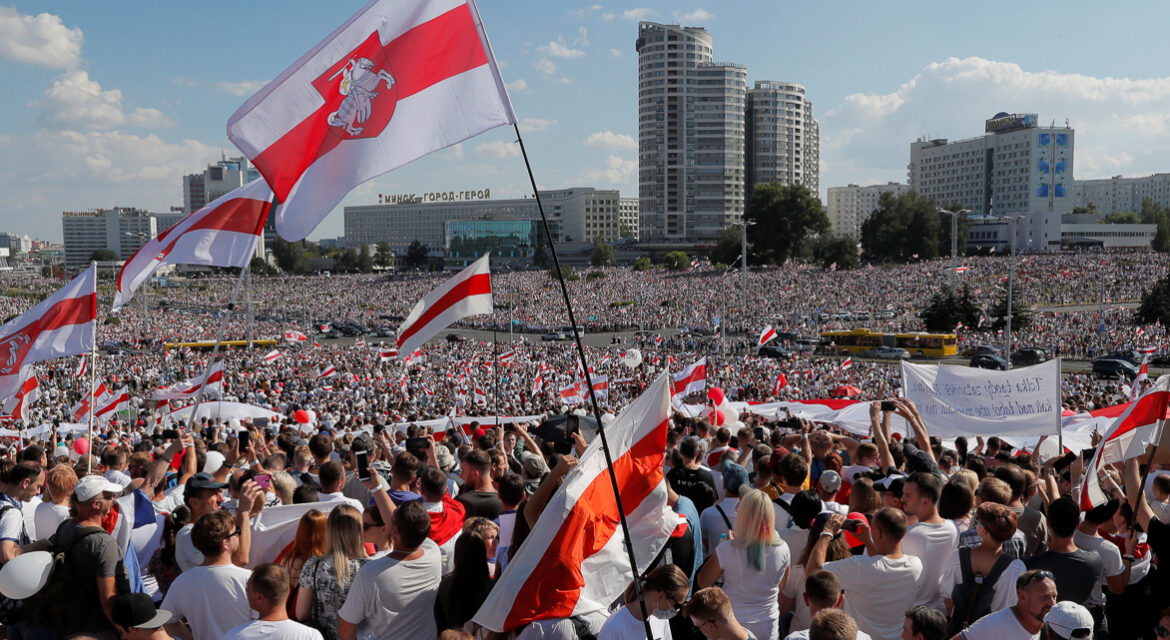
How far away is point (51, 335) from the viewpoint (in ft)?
27.7

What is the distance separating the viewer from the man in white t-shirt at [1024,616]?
3.26 meters

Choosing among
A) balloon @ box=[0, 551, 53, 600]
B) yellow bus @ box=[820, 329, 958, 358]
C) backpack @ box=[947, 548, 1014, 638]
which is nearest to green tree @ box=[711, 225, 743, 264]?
yellow bus @ box=[820, 329, 958, 358]

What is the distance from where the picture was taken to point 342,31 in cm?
439

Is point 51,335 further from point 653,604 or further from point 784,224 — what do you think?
point 784,224

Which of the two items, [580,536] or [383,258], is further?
[383,258]

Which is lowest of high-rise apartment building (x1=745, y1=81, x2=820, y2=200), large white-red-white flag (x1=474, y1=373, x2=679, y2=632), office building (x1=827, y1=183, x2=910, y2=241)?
large white-red-white flag (x1=474, y1=373, x2=679, y2=632)

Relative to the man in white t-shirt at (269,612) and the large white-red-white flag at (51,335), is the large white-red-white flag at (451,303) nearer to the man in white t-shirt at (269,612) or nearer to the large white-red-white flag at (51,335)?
the large white-red-white flag at (51,335)

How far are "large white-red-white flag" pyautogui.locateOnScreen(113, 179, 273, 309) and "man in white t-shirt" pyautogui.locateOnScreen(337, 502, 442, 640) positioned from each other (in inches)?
143

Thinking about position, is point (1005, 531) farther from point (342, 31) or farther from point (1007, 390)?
point (1007, 390)

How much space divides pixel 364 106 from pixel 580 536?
255 centimetres

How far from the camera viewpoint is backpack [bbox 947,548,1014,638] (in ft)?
12.5

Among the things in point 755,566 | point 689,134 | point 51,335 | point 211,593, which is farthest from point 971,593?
point 689,134

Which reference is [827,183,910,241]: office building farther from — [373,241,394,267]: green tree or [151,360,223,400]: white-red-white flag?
[151,360,223,400]: white-red-white flag

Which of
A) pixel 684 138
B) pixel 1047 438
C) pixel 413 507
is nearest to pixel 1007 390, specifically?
pixel 1047 438
